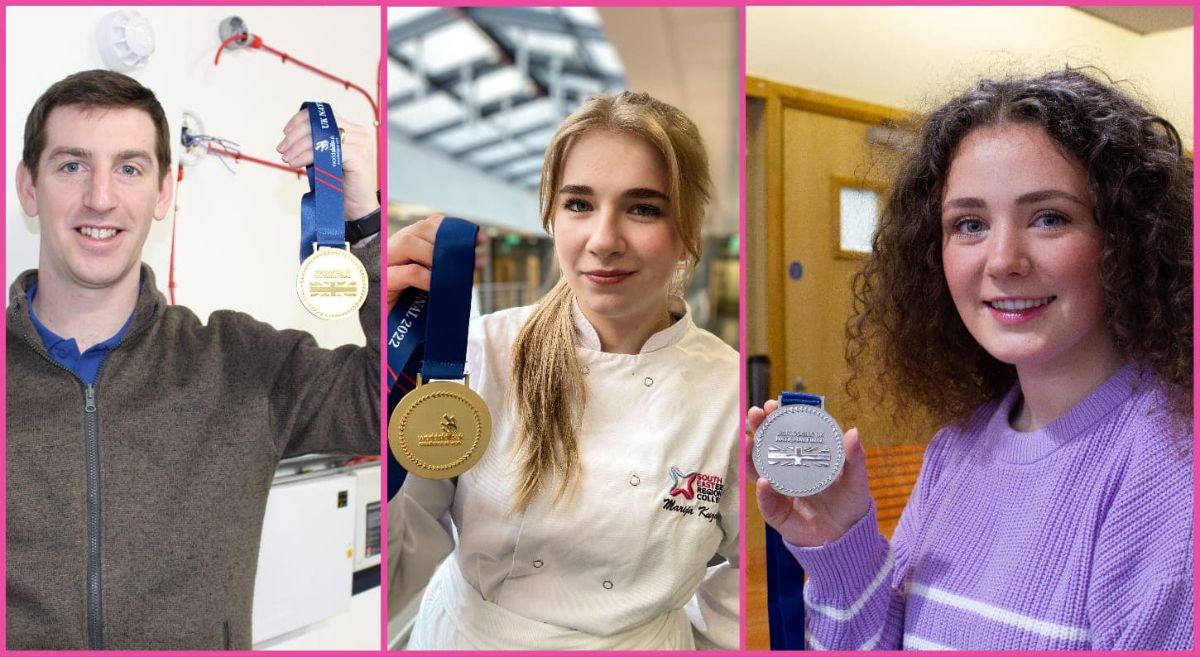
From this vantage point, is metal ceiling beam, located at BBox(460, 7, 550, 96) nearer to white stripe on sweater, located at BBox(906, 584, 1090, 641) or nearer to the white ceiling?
the white ceiling

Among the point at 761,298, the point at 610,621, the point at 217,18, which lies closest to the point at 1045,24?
the point at 761,298

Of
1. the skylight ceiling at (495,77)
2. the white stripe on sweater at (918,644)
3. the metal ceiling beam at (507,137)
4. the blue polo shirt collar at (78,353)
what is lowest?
the white stripe on sweater at (918,644)

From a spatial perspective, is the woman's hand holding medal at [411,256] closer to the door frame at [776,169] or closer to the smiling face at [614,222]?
the smiling face at [614,222]

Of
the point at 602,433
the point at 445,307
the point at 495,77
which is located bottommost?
the point at 602,433

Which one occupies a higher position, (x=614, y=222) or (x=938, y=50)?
(x=938, y=50)

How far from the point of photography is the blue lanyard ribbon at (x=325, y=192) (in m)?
1.08

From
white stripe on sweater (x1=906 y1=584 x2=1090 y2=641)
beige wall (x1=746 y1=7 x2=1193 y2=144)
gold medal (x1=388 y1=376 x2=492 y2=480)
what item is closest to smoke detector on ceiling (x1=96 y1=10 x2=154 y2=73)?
gold medal (x1=388 y1=376 x2=492 y2=480)

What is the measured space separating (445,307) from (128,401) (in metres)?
0.43

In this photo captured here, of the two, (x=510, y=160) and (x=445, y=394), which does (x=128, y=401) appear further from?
(x=510, y=160)

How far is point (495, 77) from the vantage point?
988 millimetres

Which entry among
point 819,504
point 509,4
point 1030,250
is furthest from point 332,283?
point 1030,250

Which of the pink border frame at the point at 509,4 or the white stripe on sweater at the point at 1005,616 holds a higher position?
the pink border frame at the point at 509,4

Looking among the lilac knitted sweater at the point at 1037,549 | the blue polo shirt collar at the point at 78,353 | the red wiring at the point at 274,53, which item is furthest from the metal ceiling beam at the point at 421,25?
the lilac knitted sweater at the point at 1037,549

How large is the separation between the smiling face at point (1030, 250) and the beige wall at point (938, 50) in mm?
159
